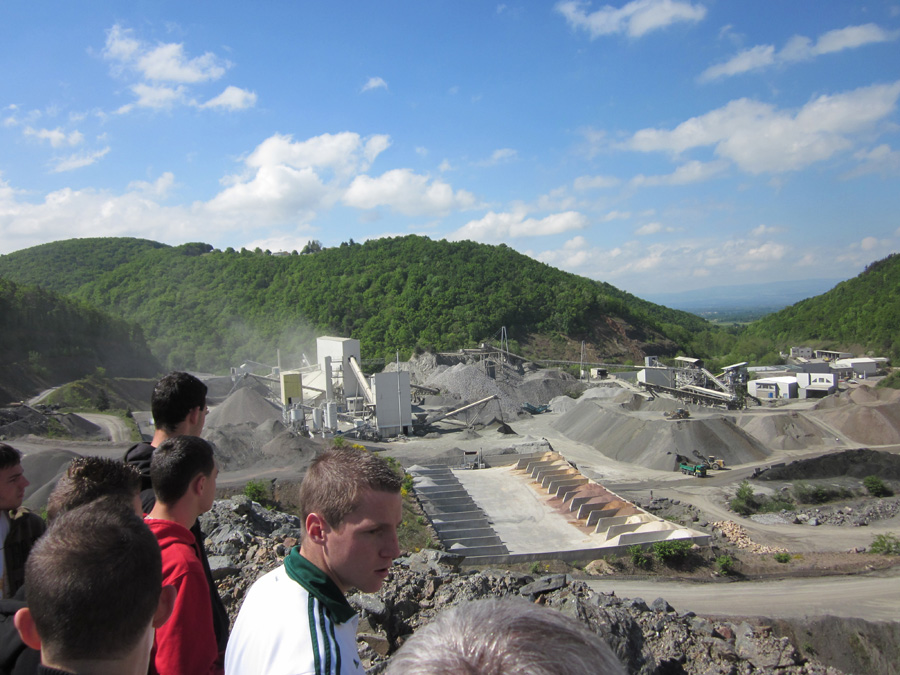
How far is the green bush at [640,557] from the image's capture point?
17.2 meters

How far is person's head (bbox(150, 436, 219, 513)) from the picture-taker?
305cm

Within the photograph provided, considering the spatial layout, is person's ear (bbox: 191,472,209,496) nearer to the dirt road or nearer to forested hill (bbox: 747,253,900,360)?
the dirt road

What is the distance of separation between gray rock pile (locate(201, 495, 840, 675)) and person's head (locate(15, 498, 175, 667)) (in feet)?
16.7

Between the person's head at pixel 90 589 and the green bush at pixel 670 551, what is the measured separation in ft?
59.1

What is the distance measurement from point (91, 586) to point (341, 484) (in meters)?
0.84

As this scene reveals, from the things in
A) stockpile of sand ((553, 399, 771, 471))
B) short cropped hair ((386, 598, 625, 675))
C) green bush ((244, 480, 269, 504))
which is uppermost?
short cropped hair ((386, 598, 625, 675))

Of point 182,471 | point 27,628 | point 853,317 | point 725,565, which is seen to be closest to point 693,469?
point 725,565

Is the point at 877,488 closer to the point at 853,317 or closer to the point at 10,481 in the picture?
the point at 10,481

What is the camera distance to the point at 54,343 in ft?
163

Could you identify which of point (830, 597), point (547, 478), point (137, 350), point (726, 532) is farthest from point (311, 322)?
point (830, 597)

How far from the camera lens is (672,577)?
16.5 m

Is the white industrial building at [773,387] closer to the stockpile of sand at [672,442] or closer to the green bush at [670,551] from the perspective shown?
the stockpile of sand at [672,442]

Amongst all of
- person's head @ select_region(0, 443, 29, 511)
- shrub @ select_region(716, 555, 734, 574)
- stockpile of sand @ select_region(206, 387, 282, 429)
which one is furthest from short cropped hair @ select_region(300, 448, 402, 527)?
stockpile of sand @ select_region(206, 387, 282, 429)

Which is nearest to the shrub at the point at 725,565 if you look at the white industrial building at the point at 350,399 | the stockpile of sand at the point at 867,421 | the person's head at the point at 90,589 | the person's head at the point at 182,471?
the person's head at the point at 182,471
